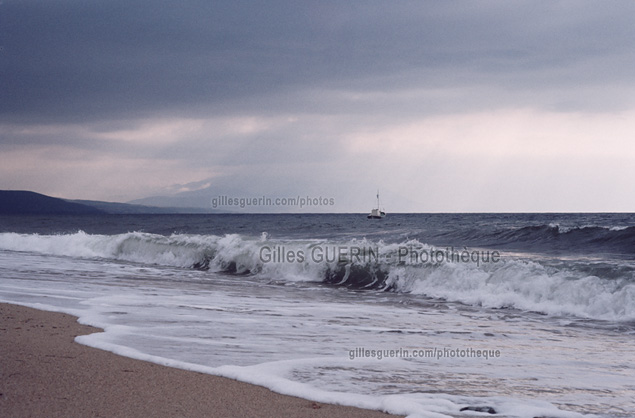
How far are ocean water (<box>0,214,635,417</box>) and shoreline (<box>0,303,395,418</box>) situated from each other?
0.77 ft

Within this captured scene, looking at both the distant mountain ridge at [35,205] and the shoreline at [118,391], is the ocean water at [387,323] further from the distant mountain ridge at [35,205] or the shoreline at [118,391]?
the distant mountain ridge at [35,205]

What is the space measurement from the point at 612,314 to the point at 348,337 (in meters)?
5.33

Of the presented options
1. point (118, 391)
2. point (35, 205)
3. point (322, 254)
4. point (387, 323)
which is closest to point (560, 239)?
point (322, 254)

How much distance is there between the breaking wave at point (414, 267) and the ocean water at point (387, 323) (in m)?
0.05

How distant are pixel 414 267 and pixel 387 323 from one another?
6103 mm

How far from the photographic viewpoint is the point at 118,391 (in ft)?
→ 13.1

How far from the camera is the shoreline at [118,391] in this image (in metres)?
3.62

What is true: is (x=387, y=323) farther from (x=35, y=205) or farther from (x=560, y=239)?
(x=35, y=205)

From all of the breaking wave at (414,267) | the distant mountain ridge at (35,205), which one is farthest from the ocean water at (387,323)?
the distant mountain ridge at (35,205)

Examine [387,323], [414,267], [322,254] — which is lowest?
[387,323]

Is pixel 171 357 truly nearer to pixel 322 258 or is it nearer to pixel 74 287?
pixel 74 287

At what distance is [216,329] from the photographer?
271 inches

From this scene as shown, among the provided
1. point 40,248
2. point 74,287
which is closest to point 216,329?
point 74,287

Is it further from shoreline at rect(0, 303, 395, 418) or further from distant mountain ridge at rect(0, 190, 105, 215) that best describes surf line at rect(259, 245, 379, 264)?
distant mountain ridge at rect(0, 190, 105, 215)
